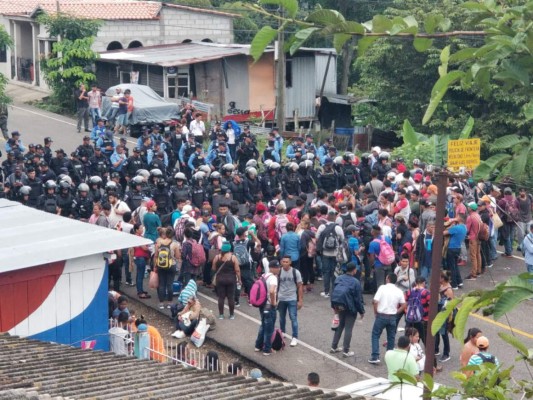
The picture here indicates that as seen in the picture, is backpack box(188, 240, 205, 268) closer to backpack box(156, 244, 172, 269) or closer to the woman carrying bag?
backpack box(156, 244, 172, 269)

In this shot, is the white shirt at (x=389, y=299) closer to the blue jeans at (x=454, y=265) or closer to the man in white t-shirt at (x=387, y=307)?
the man in white t-shirt at (x=387, y=307)

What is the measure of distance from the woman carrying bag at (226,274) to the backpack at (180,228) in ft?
4.15

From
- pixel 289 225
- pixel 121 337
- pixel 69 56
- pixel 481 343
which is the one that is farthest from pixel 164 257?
pixel 69 56

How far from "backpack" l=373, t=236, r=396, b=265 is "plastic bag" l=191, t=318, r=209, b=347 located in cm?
331

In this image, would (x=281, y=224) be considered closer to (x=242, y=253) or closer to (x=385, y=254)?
(x=242, y=253)

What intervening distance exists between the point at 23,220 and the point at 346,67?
89.2 feet

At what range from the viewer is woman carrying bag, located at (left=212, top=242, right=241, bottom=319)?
1688 cm

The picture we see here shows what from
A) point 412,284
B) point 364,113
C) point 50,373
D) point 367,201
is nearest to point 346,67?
point 364,113

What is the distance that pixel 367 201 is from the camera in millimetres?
20469

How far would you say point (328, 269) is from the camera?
1808 centimetres

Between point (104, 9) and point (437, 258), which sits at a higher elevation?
point (104, 9)

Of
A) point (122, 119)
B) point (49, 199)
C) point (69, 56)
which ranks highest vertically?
point (69, 56)

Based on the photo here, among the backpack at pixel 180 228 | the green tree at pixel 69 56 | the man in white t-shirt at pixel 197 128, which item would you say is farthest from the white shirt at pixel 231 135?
the green tree at pixel 69 56

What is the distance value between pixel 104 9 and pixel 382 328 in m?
28.6
